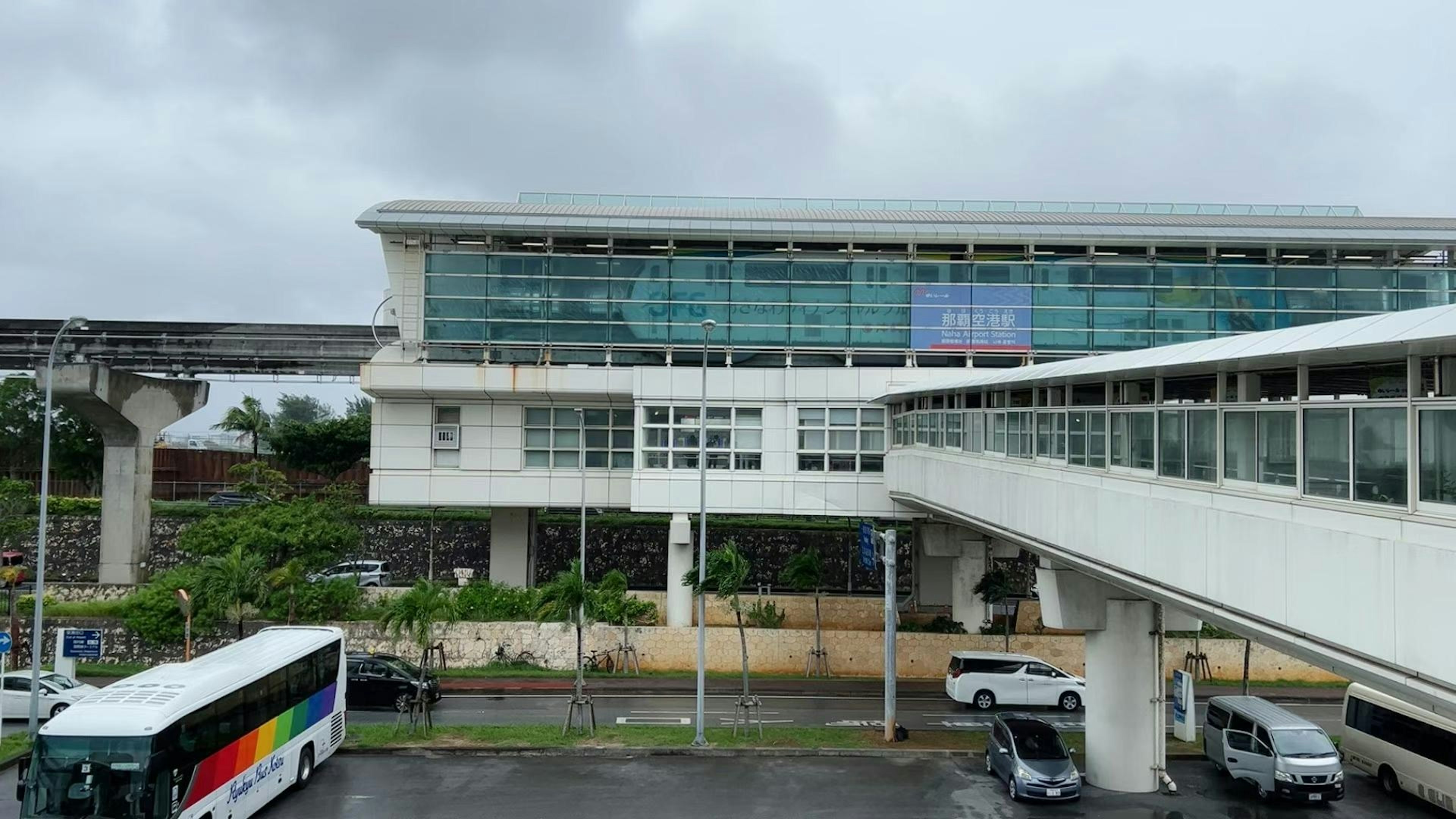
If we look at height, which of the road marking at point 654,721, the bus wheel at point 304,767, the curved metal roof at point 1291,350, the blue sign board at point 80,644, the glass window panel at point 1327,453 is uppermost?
the curved metal roof at point 1291,350

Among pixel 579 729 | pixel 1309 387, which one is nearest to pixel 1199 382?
pixel 1309 387

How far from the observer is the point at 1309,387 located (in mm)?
9641

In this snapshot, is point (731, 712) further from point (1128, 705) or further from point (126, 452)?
point (126, 452)

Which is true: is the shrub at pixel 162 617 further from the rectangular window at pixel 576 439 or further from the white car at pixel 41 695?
the rectangular window at pixel 576 439

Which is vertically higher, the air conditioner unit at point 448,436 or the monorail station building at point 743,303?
the monorail station building at point 743,303

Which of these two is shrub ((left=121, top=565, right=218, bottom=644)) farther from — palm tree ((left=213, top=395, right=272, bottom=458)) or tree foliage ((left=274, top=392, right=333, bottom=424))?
tree foliage ((left=274, top=392, right=333, bottom=424))

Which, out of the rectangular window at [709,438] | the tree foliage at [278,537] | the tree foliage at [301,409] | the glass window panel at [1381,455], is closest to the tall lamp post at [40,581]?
the tree foliage at [278,537]

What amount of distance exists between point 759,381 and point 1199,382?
18.3 meters

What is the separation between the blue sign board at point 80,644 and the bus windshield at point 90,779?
32.1ft

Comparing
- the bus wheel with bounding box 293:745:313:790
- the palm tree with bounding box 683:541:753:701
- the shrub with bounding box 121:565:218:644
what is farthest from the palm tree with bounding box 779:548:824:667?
the shrub with bounding box 121:565:218:644

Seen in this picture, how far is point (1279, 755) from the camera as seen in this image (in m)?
17.1

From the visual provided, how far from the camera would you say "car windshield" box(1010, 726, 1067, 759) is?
1709cm

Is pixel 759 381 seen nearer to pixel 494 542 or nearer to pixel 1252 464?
pixel 494 542

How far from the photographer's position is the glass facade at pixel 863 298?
1284 inches
